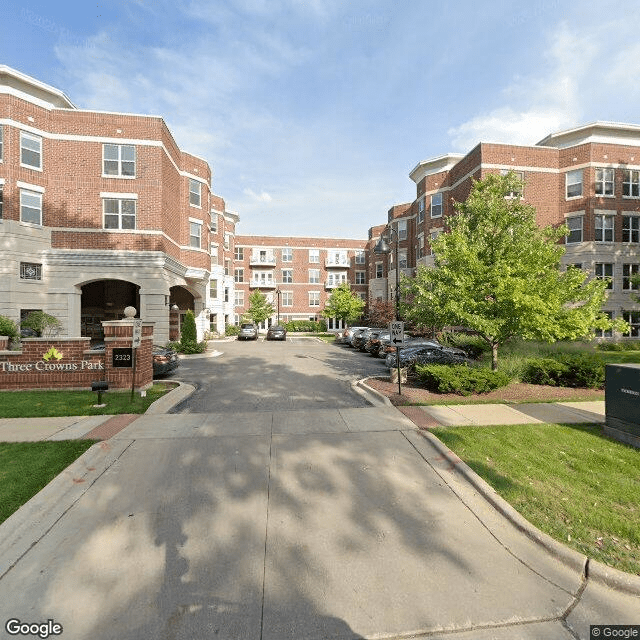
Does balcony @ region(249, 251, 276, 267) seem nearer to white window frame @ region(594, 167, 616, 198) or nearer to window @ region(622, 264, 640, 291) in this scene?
white window frame @ region(594, 167, 616, 198)

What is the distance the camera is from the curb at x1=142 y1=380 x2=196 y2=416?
8359 mm

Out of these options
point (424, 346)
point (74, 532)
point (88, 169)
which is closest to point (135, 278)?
point (88, 169)

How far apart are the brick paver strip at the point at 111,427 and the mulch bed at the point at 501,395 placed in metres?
6.41

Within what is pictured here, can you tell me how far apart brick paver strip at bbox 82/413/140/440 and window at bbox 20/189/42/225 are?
16.8 metres

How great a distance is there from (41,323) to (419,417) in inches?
770

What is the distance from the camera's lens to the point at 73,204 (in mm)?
18750

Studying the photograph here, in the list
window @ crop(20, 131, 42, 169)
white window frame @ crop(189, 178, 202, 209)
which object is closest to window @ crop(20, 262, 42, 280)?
window @ crop(20, 131, 42, 169)

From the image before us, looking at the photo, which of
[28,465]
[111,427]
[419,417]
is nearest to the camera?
[28,465]

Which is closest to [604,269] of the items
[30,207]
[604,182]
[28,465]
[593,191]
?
[593,191]

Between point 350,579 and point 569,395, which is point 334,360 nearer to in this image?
point 569,395

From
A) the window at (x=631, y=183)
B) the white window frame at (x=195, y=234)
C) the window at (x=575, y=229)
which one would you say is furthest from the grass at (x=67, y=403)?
the window at (x=631, y=183)

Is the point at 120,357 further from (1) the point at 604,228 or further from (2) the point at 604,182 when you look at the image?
(2) the point at 604,182

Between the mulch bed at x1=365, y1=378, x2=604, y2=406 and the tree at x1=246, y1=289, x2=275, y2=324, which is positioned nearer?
the mulch bed at x1=365, y1=378, x2=604, y2=406

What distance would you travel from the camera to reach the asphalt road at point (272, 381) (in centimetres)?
922
